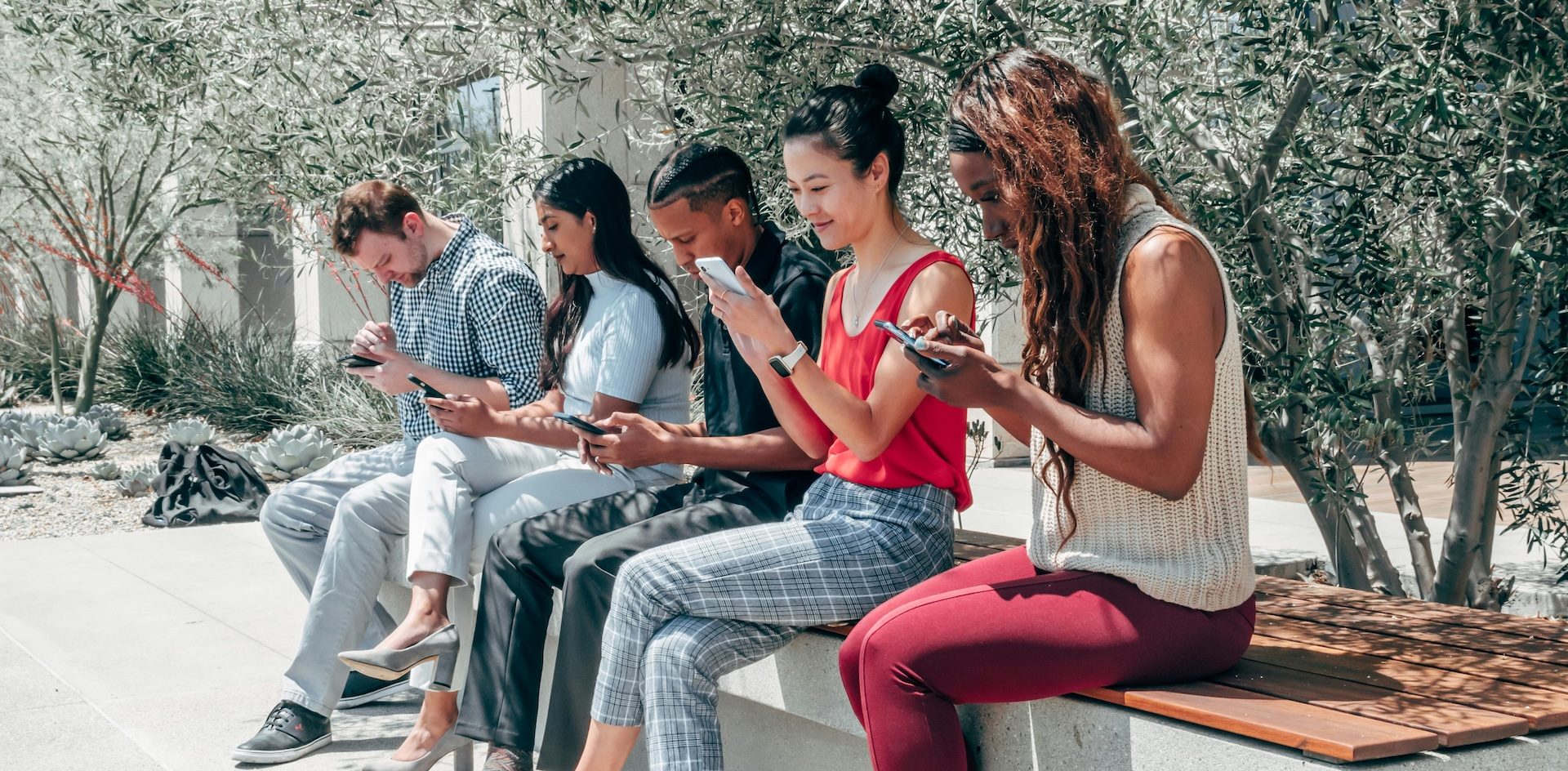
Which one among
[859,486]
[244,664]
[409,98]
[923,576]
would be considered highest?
[409,98]

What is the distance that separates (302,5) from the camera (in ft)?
13.8

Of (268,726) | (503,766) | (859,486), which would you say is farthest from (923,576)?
(268,726)

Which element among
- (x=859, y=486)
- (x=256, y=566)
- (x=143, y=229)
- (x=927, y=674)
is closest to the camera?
(x=927, y=674)

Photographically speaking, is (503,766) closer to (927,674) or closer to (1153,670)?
(927,674)

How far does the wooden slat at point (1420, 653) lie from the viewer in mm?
2580

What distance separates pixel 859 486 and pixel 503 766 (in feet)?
3.66

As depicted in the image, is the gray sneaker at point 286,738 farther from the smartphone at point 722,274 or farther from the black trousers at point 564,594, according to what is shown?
the smartphone at point 722,274

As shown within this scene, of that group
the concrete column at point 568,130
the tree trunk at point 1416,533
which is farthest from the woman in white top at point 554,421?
the concrete column at point 568,130

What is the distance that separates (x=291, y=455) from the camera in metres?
9.38

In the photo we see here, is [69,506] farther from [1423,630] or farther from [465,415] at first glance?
[1423,630]

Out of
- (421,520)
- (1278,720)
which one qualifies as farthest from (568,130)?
(1278,720)

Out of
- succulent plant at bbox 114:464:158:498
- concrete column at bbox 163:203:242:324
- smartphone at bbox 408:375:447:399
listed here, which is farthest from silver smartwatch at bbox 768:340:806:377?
concrete column at bbox 163:203:242:324

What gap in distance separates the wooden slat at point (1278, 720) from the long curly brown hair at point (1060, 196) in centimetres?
33

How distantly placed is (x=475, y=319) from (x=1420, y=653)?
2836mm
